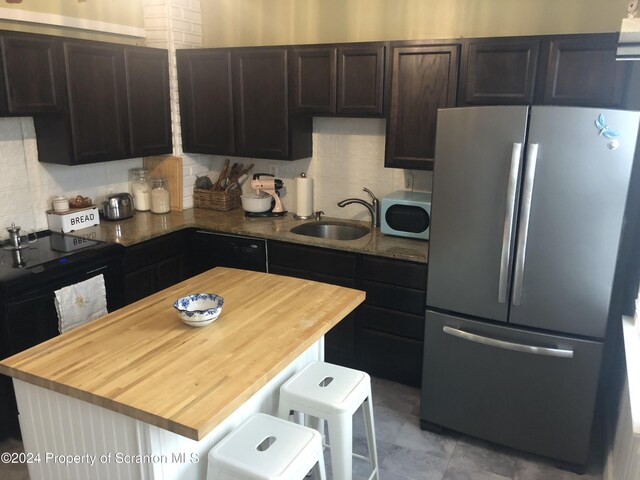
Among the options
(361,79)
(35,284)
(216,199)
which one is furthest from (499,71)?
(35,284)

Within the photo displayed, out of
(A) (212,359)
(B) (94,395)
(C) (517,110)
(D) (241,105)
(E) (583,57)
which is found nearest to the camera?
(B) (94,395)

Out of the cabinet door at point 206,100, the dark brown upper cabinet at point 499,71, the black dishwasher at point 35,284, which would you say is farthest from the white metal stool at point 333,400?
the cabinet door at point 206,100

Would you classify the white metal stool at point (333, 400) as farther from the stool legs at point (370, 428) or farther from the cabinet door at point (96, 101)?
Result: the cabinet door at point (96, 101)

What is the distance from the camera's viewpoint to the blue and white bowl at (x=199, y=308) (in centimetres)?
199

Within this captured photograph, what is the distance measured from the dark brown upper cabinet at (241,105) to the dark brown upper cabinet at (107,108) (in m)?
0.22

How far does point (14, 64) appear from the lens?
115 inches

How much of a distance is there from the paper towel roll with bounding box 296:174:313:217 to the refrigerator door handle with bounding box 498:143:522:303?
1756 millimetres

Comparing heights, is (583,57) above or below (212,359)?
above

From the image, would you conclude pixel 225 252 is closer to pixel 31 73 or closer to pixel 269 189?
pixel 269 189

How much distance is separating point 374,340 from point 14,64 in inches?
105

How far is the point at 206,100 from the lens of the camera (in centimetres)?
394

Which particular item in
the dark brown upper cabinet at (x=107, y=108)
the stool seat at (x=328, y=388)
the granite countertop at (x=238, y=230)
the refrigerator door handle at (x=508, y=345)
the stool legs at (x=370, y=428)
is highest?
the dark brown upper cabinet at (x=107, y=108)

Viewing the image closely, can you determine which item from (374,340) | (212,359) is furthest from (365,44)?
(212,359)

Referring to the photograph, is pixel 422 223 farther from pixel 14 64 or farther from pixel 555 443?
pixel 14 64
